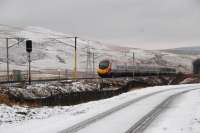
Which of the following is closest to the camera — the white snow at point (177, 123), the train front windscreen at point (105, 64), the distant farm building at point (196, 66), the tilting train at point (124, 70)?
the white snow at point (177, 123)

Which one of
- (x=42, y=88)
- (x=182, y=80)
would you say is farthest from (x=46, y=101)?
(x=182, y=80)

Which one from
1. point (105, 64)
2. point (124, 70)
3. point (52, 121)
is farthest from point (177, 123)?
point (124, 70)

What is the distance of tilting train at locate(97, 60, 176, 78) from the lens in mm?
74644

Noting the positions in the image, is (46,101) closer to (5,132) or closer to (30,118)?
(30,118)

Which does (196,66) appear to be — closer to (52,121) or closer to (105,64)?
(105,64)

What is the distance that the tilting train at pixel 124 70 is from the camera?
7464 cm

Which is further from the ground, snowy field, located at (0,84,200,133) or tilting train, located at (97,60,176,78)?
tilting train, located at (97,60,176,78)

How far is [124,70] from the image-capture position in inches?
3290

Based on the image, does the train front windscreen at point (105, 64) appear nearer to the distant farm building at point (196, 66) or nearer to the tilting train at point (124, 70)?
the tilting train at point (124, 70)

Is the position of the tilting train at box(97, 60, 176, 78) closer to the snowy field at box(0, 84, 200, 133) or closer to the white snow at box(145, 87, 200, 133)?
the snowy field at box(0, 84, 200, 133)

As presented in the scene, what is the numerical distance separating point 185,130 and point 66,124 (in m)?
5.21

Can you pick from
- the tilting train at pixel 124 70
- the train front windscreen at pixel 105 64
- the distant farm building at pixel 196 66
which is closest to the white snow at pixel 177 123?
the train front windscreen at pixel 105 64

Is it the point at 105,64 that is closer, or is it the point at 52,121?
the point at 52,121

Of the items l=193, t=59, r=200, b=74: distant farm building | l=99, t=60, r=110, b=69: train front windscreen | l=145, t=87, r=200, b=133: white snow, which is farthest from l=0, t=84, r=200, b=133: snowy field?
l=193, t=59, r=200, b=74: distant farm building
